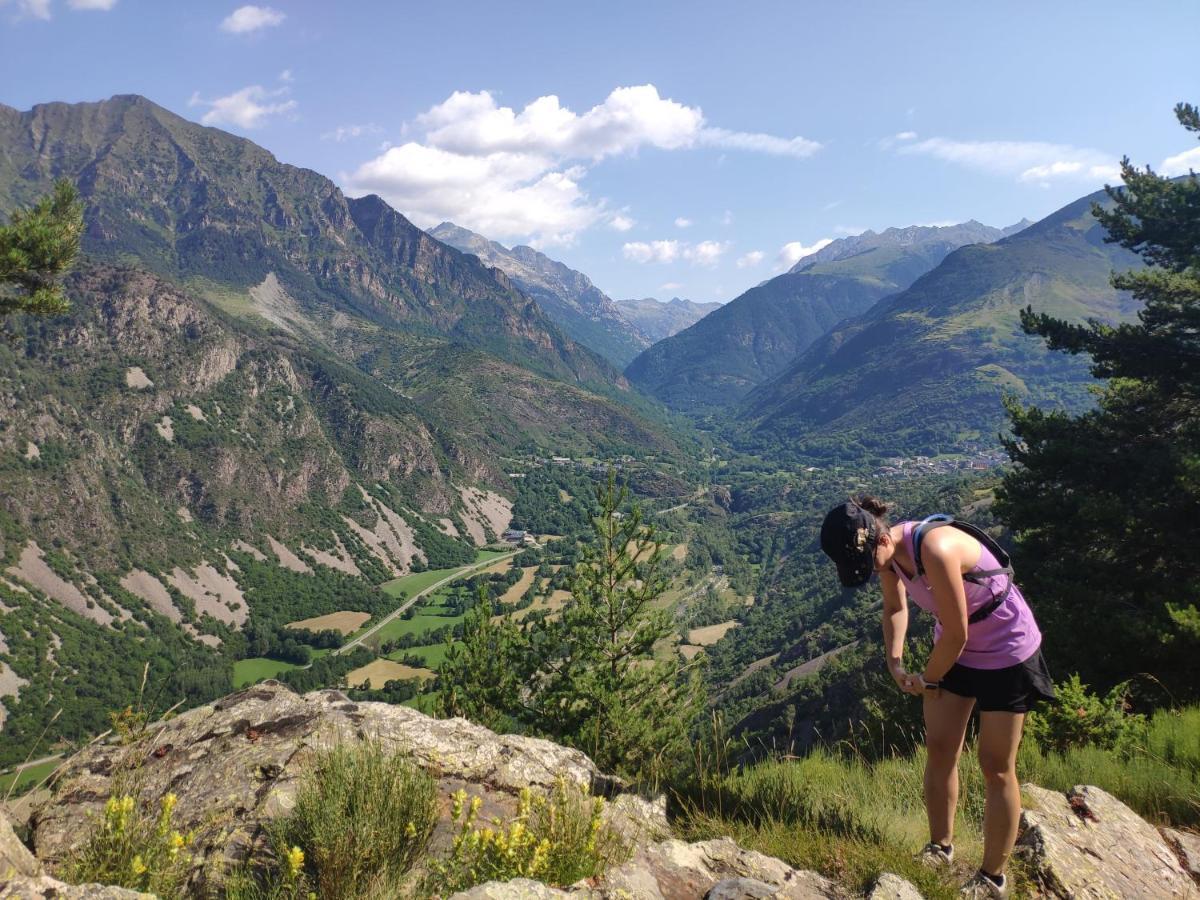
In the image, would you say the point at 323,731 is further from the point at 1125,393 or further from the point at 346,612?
the point at 346,612

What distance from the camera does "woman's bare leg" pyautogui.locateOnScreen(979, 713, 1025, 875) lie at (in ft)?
12.0

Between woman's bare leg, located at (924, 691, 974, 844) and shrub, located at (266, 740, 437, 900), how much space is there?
327 cm

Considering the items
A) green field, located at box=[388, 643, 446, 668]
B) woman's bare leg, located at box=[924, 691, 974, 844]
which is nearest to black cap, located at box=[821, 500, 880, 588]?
woman's bare leg, located at box=[924, 691, 974, 844]

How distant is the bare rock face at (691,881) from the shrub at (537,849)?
134 millimetres

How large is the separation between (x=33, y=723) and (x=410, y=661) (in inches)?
2576

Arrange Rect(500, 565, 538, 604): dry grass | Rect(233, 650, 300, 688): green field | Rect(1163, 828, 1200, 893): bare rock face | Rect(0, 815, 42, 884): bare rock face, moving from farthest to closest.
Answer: Rect(500, 565, 538, 604): dry grass → Rect(233, 650, 300, 688): green field → Rect(1163, 828, 1200, 893): bare rock face → Rect(0, 815, 42, 884): bare rock face

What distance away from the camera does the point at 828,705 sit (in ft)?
153

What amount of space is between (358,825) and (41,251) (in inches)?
715

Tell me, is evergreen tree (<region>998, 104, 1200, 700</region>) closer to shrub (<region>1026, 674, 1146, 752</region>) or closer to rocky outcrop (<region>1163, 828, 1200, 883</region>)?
shrub (<region>1026, 674, 1146, 752</region>)

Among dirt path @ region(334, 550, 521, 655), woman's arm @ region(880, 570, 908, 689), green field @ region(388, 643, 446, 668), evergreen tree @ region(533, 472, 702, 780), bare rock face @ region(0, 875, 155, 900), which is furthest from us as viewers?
dirt path @ region(334, 550, 521, 655)

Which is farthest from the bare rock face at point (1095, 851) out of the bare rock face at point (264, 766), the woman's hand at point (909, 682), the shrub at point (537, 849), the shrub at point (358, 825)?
the shrub at point (358, 825)

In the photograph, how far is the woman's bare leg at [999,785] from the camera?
144 inches

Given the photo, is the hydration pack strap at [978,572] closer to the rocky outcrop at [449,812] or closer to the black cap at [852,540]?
the black cap at [852,540]

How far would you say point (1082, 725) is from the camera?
5820mm
